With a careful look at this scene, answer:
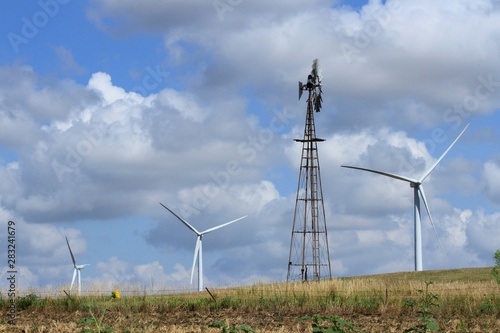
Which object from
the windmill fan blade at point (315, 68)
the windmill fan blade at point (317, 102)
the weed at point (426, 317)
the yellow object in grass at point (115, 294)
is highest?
the windmill fan blade at point (315, 68)

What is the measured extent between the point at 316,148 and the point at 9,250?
3310cm

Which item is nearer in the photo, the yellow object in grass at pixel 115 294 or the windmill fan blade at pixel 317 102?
the yellow object in grass at pixel 115 294

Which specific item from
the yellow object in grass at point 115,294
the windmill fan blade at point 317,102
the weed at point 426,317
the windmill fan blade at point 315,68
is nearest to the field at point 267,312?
the weed at point 426,317

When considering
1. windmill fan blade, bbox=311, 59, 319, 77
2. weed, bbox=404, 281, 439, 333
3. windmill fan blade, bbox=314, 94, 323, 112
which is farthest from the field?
windmill fan blade, bbox=311, 59, 319, 77

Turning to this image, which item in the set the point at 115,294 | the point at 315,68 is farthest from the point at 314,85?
the point at 115,294

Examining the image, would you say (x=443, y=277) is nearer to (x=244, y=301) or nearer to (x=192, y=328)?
(x=244, y=301)

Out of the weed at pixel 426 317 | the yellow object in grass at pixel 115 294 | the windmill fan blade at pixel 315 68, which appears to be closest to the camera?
the weed at pixel 426 317

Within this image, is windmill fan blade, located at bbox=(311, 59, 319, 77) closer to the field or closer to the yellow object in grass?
the field

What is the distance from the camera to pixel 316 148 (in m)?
55.5

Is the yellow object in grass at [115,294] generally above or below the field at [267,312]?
above

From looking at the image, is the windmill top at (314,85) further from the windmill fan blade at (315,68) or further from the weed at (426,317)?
the weed at (426,317)

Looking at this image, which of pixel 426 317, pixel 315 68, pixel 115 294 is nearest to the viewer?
pixel 426 317

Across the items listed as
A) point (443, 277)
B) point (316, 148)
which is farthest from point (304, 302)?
point (443, 277)

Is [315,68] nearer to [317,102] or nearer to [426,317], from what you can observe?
[317,102]
